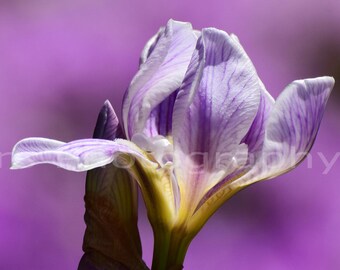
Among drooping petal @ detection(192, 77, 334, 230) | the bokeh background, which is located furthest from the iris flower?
the bokeh background

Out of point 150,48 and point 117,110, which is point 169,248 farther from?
point 117,110

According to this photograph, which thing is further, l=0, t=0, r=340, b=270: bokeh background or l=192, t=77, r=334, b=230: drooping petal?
l=0, t=0, r=340, b=270: bokeh background

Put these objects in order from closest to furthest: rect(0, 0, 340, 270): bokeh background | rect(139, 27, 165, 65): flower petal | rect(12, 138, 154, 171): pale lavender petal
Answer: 1. rect(12, 138, 154, 171): pale lavender petal
2. rect(139, 27, 165, 65): flower petal
3. rect(0, 0, 340, 270): bokeh background

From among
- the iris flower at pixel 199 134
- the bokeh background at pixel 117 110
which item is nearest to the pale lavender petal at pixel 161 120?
the iris flower at pixel 199 134

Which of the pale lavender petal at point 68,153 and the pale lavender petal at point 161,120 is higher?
the pale lavender petal at point 161,120

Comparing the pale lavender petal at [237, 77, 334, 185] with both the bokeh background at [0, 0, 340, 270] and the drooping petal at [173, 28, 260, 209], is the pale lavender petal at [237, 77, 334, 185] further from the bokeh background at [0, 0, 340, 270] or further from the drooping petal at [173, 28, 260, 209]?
the bokeh background at [0, 0, 340, 270]

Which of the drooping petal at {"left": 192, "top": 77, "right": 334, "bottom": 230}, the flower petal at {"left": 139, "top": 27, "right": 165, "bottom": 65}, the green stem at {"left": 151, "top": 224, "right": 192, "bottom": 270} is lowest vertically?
the green stem at {"left": 151, "top": 224, "right": 192, "bottom": 270}

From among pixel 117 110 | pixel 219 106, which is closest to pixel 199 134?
pixel 219 106

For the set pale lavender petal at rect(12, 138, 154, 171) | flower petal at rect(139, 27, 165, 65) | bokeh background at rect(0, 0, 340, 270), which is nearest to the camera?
pale lavender petal at rect(12, 138, 154, 171)

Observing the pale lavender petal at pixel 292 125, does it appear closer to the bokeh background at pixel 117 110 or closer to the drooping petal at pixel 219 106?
the drooping petal at pixel 219 106
